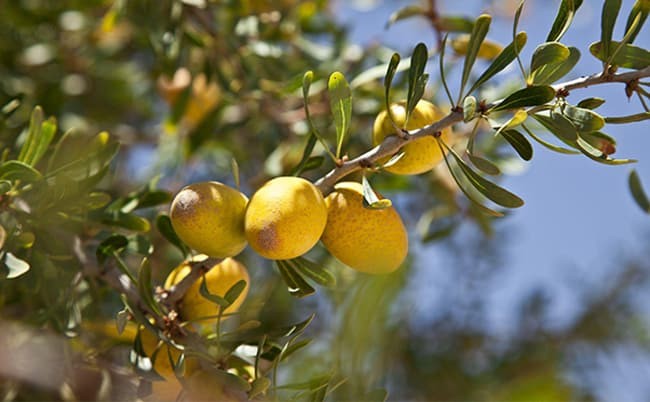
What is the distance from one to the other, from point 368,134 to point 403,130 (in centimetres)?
84

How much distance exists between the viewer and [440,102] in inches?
68.3

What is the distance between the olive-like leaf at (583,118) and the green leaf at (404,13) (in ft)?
2.12

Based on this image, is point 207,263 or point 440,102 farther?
point 440,102

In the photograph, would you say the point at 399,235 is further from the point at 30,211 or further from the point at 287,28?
the point at 287,28

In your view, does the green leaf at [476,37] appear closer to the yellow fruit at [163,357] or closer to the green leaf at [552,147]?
the green leaf at [552,147]

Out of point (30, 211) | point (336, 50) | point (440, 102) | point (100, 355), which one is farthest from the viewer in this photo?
point (440, 102)

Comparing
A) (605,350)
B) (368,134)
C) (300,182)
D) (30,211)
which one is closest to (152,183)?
(30,211)

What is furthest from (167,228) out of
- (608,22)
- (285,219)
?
(608,22)

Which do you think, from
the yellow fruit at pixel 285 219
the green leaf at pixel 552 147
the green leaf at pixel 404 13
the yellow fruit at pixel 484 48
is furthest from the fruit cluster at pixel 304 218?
the green leaf at pixel 404 13

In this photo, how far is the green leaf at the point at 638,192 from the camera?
95cm

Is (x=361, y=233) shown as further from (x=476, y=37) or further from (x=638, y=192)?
(x=638, y=192)

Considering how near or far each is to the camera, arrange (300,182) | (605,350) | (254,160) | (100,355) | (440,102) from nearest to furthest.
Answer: (300,182), (100,355), (440,102), (254,160), (605,350)

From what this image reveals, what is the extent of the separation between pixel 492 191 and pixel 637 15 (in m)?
0.26

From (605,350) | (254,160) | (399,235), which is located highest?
(399,235)
